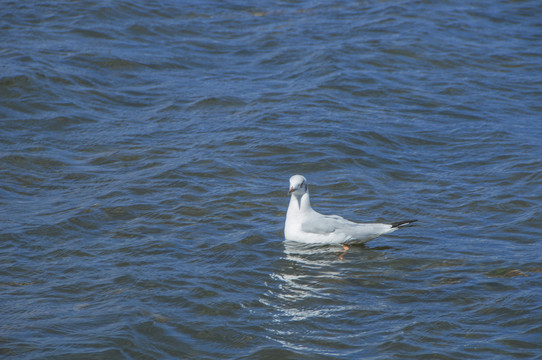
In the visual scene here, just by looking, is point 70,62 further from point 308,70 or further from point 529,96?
point 529,96

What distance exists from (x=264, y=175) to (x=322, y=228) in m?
2.40

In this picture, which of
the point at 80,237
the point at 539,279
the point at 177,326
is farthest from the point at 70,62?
the point at 539,279

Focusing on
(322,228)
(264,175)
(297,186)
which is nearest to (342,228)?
(322,228)

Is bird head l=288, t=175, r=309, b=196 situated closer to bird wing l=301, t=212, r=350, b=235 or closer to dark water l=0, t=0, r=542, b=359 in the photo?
Result: bird wing l=301, t=212, r=350, b=235

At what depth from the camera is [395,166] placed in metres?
11.9

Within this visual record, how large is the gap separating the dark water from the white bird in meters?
0.22

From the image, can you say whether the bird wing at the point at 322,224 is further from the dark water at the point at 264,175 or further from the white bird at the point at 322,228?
the dark water at the point at 264,175

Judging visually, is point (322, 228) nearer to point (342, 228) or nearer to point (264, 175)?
point (342, 228)

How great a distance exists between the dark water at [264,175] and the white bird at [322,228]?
8.5 inches

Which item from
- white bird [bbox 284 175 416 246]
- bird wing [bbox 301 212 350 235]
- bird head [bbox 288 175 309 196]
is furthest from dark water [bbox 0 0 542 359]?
bird head [bbox 288 175 309 196]

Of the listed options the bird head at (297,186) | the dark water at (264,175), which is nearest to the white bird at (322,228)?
the bird head at (297,186)

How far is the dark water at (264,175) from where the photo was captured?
7246mm

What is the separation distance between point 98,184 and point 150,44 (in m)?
7.06

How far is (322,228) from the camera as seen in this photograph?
30.8 ft
